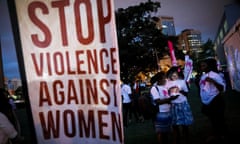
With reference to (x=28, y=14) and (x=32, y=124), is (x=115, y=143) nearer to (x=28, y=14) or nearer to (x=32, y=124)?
(x=32, y=124)

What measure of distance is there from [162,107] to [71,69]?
4.31 m

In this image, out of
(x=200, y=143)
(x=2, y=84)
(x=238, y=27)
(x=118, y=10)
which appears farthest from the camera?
(x=118, y=10)

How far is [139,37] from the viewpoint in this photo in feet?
153

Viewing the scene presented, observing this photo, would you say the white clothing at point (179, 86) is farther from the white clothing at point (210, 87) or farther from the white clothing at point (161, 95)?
the white clothing at point (210, 87)

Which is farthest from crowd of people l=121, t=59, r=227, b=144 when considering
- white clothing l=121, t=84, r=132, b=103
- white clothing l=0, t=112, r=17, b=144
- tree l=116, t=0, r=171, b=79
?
tree l=116, t=0, r=171, b=79

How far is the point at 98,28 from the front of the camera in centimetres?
245

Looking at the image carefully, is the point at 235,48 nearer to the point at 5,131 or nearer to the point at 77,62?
the point at 5,131

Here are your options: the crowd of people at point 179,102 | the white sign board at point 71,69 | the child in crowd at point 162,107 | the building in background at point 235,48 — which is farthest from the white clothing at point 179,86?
the building in background at point 235,48

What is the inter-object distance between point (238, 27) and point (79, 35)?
14326 millimetres

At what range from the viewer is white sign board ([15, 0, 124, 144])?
2.44 meters

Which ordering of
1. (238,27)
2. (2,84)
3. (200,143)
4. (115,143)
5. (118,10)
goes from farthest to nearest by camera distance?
1. (118,10)
2. (238,27)
3. (200,143)
4. (2,84)
5. (115,143)

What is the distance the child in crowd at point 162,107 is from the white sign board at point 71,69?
411cm

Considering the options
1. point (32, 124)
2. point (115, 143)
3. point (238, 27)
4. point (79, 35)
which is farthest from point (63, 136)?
point (238, 27)

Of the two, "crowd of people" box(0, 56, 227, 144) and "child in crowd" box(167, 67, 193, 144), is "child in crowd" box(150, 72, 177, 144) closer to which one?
"crowd of people" box(0, 56, 227, 144)
